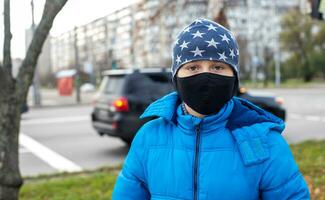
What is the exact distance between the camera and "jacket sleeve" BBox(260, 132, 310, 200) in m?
1.72

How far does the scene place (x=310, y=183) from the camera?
5320mm

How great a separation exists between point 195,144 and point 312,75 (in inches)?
2134

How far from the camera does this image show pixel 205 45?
185cm

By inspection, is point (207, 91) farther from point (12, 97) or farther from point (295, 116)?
point (295, 116)

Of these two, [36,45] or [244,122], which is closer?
[244,122]

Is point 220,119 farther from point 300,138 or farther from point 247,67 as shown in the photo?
point 247,67

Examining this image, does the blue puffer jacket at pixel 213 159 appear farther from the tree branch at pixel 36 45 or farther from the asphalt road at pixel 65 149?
the asphalt road at pixel 65 149

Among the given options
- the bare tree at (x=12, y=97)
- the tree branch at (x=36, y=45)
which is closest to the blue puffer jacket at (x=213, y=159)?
the tree branch at (x=36, y=45)

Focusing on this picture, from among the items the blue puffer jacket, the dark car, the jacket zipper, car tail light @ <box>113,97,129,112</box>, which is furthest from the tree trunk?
car tail light @ <box>113,97,129,112</box>

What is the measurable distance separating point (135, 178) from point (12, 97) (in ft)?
6.18

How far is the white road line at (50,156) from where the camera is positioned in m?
8.26

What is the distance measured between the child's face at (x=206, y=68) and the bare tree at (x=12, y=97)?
5.74 feet

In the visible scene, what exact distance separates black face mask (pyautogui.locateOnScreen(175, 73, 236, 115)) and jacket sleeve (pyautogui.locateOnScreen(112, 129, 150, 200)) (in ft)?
0.92

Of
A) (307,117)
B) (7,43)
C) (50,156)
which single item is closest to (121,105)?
(50,156)
